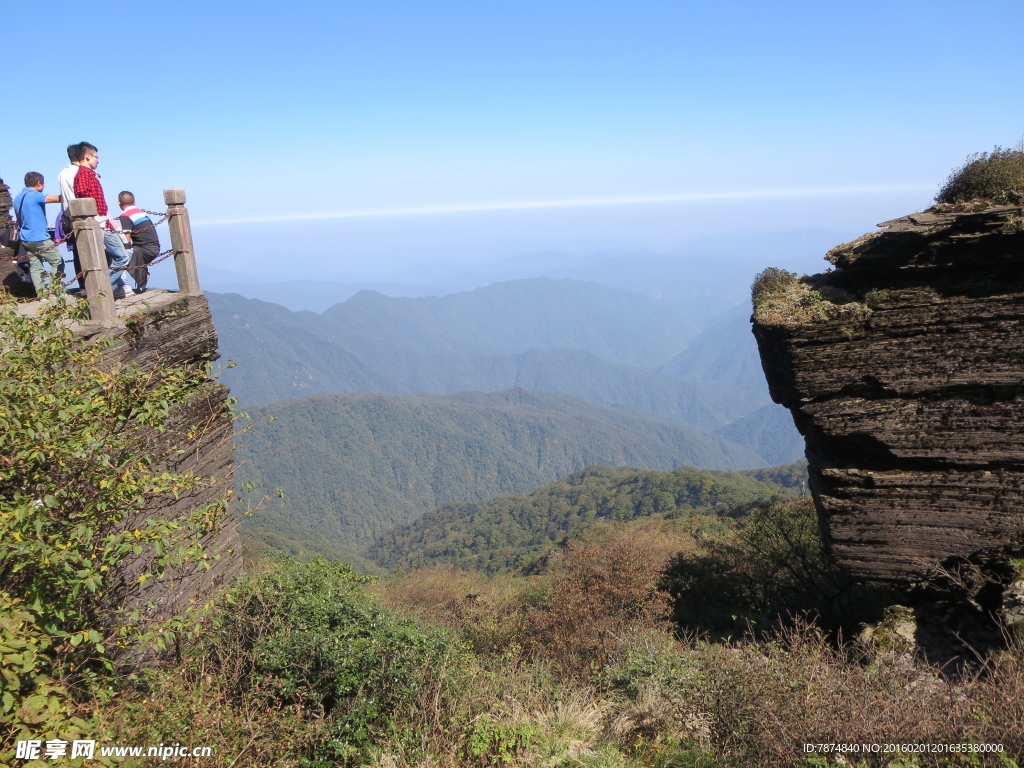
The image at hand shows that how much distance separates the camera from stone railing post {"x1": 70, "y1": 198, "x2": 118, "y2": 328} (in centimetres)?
777

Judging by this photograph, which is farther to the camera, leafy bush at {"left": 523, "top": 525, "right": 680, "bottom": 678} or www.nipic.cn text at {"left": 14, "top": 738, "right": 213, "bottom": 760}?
leafy bush at {"left": 523, "top": 525, "right": 680, "bottom": 678}

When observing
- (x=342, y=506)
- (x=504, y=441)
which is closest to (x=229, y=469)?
(x=342, y=506)

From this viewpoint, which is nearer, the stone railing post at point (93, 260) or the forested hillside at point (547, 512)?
the stone railing post at point (93, 260)

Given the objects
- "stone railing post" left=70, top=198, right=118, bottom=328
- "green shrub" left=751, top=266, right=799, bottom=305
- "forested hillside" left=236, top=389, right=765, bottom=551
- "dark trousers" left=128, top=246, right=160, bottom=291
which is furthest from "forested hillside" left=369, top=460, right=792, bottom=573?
"stone railing post" left=70, top=198, right=118, bottom=328

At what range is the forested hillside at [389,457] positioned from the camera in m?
138

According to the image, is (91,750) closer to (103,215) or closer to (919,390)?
(103,215)

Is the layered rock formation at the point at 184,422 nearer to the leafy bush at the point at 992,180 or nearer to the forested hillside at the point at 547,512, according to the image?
the leafy bush at the point at 992,180

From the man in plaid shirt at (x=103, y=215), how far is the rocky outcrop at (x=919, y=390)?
1085cm

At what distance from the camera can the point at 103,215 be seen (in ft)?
31.4

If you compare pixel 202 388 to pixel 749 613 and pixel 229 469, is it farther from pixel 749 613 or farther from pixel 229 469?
pixel 749 613

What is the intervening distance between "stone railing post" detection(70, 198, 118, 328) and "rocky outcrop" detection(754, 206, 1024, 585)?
10473 mm

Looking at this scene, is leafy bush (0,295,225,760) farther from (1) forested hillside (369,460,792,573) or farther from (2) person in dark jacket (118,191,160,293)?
(1) forested hillside (369,460,792,573)

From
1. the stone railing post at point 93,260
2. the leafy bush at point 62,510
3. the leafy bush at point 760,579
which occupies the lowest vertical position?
the leafy bush at point 760,579

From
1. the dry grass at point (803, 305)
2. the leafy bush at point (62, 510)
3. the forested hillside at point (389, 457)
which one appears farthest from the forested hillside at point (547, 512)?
the leafy bush at point (62, 510)
